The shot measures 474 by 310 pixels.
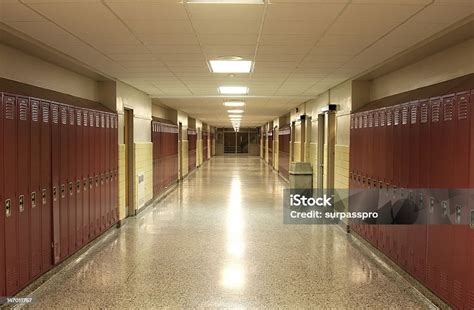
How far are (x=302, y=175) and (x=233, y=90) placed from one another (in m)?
2.27

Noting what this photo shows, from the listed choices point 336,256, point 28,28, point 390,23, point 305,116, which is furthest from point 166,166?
point 390,23

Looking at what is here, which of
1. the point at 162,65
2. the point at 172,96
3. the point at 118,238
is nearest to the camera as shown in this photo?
the point at 162,65

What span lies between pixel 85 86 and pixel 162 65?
4.95 ft

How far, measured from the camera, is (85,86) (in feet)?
19.7

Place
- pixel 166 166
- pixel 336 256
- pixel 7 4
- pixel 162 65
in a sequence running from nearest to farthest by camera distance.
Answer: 1. pixel 7 4
2. pixel 336 256
3. pixel 162 65
4. pixel 166 166

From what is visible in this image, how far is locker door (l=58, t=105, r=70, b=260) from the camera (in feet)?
14.4

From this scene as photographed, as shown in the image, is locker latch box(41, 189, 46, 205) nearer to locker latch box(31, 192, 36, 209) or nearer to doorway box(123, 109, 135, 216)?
locker latch box(31, 192, 36, 209)

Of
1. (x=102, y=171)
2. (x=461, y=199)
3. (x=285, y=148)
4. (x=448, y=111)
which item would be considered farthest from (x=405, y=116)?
(x=285, y=148)

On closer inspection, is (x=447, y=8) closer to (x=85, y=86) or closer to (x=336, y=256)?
(x=336, y=256)

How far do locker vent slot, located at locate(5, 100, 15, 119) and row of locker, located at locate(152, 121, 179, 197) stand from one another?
5953 mm

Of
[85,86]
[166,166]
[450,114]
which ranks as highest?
[85,86]

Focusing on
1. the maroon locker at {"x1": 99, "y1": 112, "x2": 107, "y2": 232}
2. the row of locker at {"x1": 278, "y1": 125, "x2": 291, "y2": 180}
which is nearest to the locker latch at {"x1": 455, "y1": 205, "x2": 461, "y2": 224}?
the maroon locker at {"x1": 99, "y1": 112, "x2": 107, "y2": 232}

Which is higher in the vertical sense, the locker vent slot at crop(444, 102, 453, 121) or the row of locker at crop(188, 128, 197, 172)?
the locker vent slot at crop(444, 102, 453, 121)

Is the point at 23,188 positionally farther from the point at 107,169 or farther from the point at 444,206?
the point at 444,206
